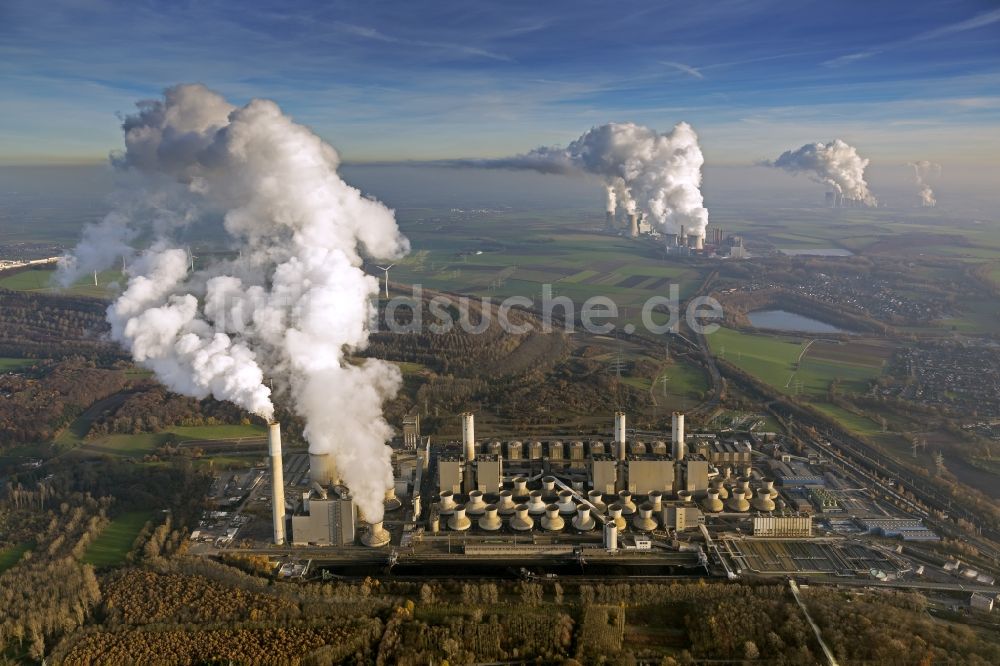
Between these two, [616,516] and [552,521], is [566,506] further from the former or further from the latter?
[616,516]

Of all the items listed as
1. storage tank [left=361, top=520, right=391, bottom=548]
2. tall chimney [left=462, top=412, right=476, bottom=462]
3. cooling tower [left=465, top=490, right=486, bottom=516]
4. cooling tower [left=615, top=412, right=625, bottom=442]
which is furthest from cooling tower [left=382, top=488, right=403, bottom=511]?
cooling tower [left=615, top=412, right=625, bottom=442]

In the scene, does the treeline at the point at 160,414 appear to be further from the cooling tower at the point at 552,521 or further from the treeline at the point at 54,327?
the cooling tower at the point at 552,521

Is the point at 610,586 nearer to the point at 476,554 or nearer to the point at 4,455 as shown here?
the point at 476,554

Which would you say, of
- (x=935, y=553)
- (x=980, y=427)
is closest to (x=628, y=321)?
(x=980, y=427)

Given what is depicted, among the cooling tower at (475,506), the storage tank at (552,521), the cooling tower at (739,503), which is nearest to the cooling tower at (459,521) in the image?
the cooling tower at (475,506)

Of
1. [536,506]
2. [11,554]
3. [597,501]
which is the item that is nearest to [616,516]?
[597,501]

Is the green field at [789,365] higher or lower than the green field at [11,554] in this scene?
higher

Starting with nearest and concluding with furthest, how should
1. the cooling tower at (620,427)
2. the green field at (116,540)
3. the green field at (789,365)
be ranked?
the green field at (116,540) < the cooling tower at (620,427) < the green field at (789,365)
